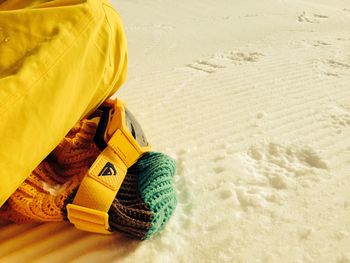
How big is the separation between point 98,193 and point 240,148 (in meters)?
0.68

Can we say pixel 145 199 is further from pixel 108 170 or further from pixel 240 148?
pixel 240 148

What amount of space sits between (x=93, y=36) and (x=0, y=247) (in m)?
0.61

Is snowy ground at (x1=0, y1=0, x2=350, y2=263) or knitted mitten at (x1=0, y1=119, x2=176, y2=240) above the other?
knitted mitten at (x1=0, y1=119, x2=176, y2=240)

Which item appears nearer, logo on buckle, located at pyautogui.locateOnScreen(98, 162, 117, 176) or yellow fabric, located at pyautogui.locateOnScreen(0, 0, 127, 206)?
yellow fabric, located at pyautogui.locateOnScreen(0, 0, 127, 206)

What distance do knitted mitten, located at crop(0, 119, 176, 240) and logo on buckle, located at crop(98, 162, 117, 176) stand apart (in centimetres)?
5

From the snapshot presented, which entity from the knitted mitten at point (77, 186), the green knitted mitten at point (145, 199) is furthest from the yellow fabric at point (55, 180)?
the green knitted mitten at point (145, 199)

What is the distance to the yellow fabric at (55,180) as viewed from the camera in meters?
1.05

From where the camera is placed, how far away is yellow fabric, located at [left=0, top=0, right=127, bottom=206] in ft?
3.14

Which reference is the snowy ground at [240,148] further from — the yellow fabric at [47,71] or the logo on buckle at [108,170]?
the yellow fabric at [47,71]

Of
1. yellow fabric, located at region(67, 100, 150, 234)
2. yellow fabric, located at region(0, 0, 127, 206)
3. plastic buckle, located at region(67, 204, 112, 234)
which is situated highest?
yellow fabric, located at region(0, 0, 127, 206)

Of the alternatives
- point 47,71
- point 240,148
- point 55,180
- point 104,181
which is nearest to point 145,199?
point 104,181

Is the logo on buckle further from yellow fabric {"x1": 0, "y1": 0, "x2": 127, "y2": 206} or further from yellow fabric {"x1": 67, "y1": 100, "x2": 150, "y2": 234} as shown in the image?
yellow fabric {"x1": 0, "y1": 0, "x2": 127, "y2": 206}

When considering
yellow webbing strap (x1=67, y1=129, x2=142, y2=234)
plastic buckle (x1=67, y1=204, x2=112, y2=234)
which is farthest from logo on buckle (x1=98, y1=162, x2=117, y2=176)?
plastic buckle (x1=67, y1=204, x2=112, y2=234)

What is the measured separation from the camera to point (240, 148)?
1.56m
